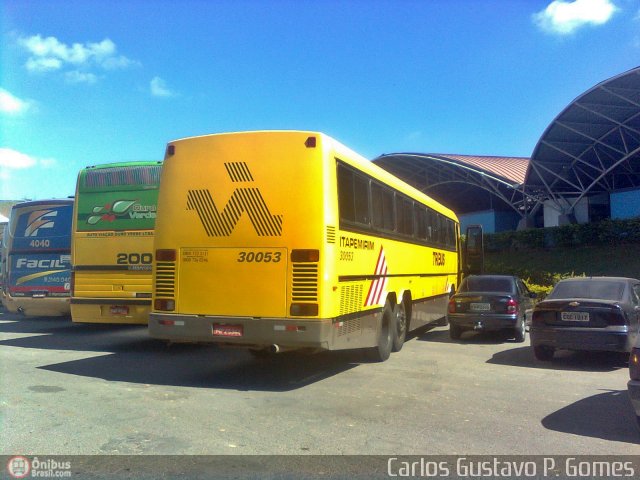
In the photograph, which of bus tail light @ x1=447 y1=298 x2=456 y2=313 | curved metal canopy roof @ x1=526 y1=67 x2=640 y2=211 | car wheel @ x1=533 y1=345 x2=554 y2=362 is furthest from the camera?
curved metal canopy roof @ x1=526 y1=67 x2=640 y2=211

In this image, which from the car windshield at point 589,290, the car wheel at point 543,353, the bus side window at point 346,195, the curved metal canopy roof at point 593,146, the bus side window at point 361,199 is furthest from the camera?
the curved metal canopy roof at point 593,146

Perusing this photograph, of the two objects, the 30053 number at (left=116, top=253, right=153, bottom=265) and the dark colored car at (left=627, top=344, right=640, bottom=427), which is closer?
the dark colored car at (left=627, top=344, right=640, bottom=427)

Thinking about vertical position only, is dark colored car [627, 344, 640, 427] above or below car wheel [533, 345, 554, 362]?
above

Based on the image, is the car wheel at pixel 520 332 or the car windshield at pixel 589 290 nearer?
the car windshield at pixel 589 290

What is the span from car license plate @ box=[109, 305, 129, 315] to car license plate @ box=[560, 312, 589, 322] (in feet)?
25.8

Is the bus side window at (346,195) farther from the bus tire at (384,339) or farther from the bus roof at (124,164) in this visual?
the bus roof at (124,164)

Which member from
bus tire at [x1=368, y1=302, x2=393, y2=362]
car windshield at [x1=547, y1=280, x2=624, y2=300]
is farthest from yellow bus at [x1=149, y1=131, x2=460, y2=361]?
car windshield at [x1=547, y1=280, x2=624, y2=300]

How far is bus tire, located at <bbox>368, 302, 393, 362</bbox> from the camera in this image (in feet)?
31.2

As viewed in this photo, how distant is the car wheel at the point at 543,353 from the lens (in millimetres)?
9836

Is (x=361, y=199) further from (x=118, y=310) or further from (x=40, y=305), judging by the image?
(x=40, y=305)

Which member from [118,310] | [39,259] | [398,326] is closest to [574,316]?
[398,326]

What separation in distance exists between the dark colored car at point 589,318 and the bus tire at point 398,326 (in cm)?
236

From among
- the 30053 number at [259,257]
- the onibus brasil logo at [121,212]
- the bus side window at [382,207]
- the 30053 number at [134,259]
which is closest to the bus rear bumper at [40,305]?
the onibus brasil logo at [121,212]

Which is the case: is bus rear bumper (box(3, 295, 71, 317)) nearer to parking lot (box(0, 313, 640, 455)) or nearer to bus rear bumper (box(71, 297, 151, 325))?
parking lot (box(0, 313, 640, 455))
